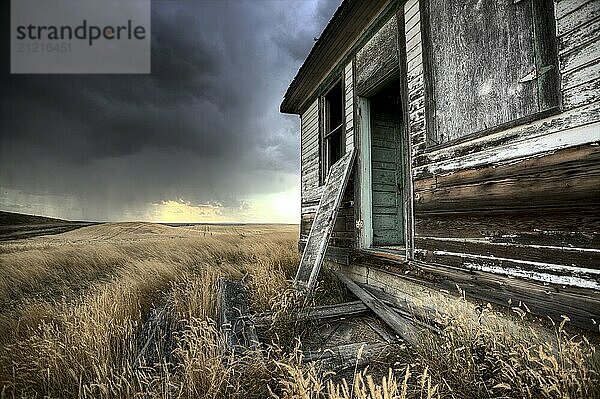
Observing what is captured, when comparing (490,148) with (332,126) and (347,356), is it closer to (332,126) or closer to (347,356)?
(347,356)

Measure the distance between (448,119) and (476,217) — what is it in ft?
3.27

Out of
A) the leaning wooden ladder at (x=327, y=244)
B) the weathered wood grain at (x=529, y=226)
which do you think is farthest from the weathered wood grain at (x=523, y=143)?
the leaning wooden ladder at (x=327, y=244)

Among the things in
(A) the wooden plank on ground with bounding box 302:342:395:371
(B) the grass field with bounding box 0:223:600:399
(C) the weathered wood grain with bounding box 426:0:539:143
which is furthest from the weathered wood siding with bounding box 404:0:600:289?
(A) the wooden plank on ground with bounding box 302:342:395:371

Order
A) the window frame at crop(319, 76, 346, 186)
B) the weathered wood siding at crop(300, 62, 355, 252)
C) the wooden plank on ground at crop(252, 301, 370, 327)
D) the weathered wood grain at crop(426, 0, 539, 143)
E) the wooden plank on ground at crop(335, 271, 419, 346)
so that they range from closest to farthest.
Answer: the weathered wood grain at crop(426, 0, 539, 143) → the wooden plank on ground at crop(335, 271, 419, 346) → the wooden plank on ground at crop(252, 301, 370, 327) → the weathered wood siding at crop(300, 62, 355, 252) → the window frame at crop(319, 76, 346, 186)

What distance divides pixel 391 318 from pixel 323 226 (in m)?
1.83

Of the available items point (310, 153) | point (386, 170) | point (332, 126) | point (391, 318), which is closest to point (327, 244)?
point (391, 318)

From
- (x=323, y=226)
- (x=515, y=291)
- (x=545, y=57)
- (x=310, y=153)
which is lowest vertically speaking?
(x=515, y=291)

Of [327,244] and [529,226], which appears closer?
[529,226]

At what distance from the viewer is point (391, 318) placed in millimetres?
3721

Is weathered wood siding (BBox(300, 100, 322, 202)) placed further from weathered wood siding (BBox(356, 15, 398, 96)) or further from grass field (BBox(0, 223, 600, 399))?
weathered wood siding (BBox(356, 15, 398, 96))

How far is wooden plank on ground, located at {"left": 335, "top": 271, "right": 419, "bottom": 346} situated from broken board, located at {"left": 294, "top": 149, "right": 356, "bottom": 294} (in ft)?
2.13

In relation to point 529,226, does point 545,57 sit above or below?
above

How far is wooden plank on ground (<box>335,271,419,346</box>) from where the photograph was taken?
3.21 meters

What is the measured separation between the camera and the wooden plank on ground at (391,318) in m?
3.21
